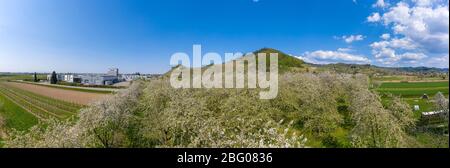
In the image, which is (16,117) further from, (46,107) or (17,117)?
(46,107)

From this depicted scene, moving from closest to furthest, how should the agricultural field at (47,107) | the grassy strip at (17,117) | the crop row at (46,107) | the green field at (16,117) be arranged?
1. the grassy strip at (17,117)
2. the green field at (16,117)
3. the agricultural field at (47,107)
4. the crop row at (46,107)

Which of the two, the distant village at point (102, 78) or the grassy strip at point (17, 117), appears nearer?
the grassy strip at point (17, 117)

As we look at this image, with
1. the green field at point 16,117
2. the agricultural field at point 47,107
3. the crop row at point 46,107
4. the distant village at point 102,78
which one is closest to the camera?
the green field at point 16,117

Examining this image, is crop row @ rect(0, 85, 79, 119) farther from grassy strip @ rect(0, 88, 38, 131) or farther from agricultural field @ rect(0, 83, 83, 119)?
grassy strip @ rect(0, 88, 38, 131)

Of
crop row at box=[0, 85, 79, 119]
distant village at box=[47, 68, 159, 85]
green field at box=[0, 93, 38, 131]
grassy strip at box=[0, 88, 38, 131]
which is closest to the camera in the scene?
grassy strip at box=[0, 88, 38, 131]

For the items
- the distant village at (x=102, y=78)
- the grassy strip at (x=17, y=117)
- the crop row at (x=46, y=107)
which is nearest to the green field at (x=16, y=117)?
the grassy strip at (x=17, y=117)

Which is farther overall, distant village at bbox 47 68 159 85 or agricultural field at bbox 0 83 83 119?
distant village at bbox 47 68 159 85

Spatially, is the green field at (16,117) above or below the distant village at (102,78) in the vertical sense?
below

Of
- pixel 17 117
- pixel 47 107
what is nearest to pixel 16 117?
pixel 17 117

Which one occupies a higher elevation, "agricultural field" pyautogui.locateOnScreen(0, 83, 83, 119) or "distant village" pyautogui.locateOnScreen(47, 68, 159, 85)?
"distant village" pyautogui.locateOnScreen(47, 68, 159, 85)

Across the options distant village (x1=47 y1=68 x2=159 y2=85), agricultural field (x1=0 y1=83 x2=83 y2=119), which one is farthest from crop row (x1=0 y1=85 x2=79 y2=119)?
distant village (x1=47 y1=68 x2=159 y2=85)

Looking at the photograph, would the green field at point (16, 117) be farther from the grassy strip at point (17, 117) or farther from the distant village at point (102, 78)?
the distant village at point (102, 78)
